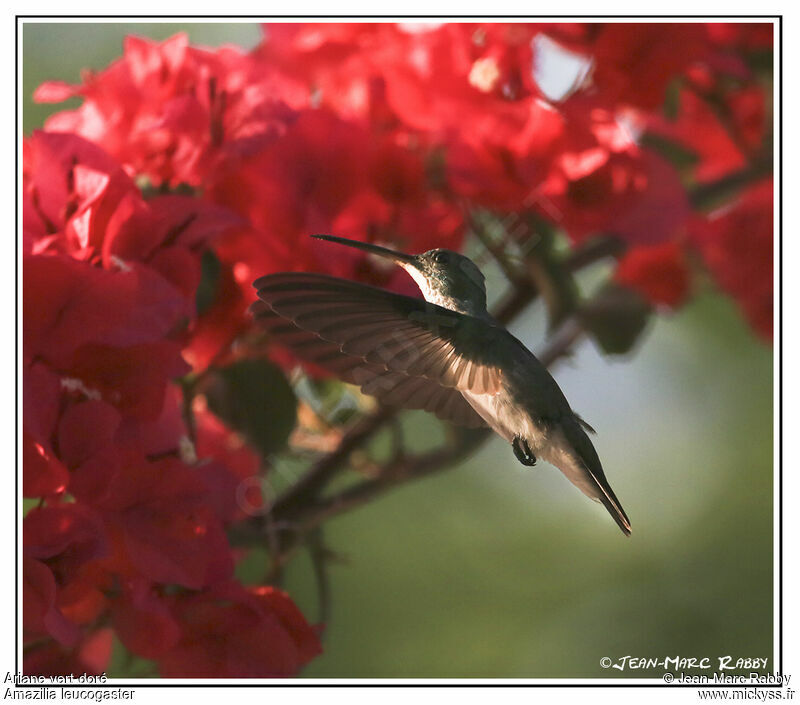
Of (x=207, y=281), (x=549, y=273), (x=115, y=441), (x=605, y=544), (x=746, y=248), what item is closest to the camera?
(x=115, y=441)

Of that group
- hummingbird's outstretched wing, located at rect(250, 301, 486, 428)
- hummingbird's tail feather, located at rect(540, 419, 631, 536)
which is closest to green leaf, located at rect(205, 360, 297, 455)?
hummingbird's outstretched wing, located at rect(250, 301, 486, 428)

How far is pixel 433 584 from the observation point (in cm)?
132

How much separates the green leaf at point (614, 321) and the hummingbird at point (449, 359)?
199 mm

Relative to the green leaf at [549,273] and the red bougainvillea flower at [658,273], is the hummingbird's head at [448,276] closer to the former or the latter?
the green leaf at [549,273]

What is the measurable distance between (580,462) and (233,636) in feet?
0.77

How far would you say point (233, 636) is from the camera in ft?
1.74

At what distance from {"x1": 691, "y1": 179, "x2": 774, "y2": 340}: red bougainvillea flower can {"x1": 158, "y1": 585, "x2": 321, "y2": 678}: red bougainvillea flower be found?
23.3 inches

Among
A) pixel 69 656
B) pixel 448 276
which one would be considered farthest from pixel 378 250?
pixel 69 656

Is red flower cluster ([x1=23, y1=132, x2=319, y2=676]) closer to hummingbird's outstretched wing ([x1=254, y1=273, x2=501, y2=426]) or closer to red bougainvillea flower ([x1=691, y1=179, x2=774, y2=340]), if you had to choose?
hummingbird's outstretched wing ([x1=254, y1=273, x2=501, y2=426])

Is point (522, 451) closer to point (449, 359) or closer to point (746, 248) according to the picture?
point (449, 359)

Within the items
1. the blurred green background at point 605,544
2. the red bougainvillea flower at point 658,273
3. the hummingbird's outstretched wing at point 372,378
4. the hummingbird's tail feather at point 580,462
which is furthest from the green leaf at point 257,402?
the blurred green background at point 605,544

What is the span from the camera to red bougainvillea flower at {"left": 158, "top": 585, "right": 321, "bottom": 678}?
53 cm

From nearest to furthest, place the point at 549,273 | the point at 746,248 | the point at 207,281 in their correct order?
the point at 207,281, the point at 549,273, the point at 746,248
